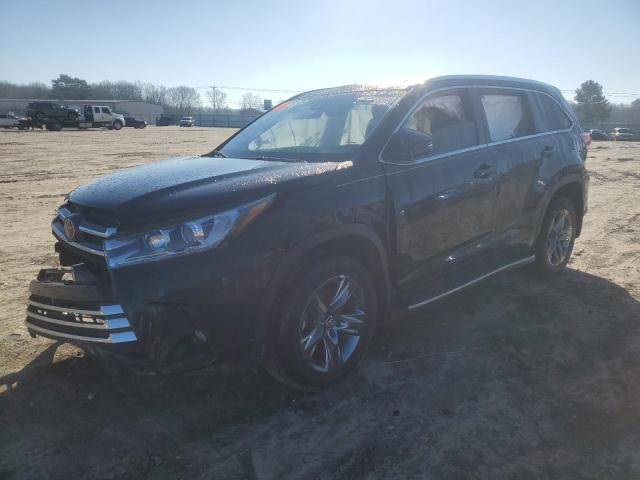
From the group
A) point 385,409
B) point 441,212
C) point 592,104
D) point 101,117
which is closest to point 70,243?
point 385,409

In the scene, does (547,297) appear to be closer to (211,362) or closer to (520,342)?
(520,342)

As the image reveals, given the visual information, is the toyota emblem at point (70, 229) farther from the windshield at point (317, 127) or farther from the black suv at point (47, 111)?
the black suv at point (47, 111)

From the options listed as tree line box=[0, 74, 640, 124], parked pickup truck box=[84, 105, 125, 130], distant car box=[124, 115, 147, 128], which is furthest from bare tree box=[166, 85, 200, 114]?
parked pickup truck box=[84, 105, 125, 130]

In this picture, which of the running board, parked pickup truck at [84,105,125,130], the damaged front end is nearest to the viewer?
the damaged front end

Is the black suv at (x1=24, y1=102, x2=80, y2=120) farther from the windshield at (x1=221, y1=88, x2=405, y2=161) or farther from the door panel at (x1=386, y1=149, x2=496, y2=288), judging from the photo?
the door panel at (x1=386, y1=149, x2=496, y2=288)

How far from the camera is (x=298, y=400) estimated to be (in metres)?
3.01

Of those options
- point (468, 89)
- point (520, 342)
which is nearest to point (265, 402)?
point (520, 342)

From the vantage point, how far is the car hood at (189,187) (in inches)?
100

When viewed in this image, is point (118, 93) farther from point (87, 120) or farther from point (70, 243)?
point (70, 243)

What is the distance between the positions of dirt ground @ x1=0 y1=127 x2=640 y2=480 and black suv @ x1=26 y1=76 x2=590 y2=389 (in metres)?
0.38

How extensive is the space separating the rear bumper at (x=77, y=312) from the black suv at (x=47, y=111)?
44046mm

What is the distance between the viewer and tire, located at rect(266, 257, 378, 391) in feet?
8.98

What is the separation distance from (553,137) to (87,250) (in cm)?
434

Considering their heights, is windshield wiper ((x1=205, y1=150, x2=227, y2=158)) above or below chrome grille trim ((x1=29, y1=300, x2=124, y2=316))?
above
